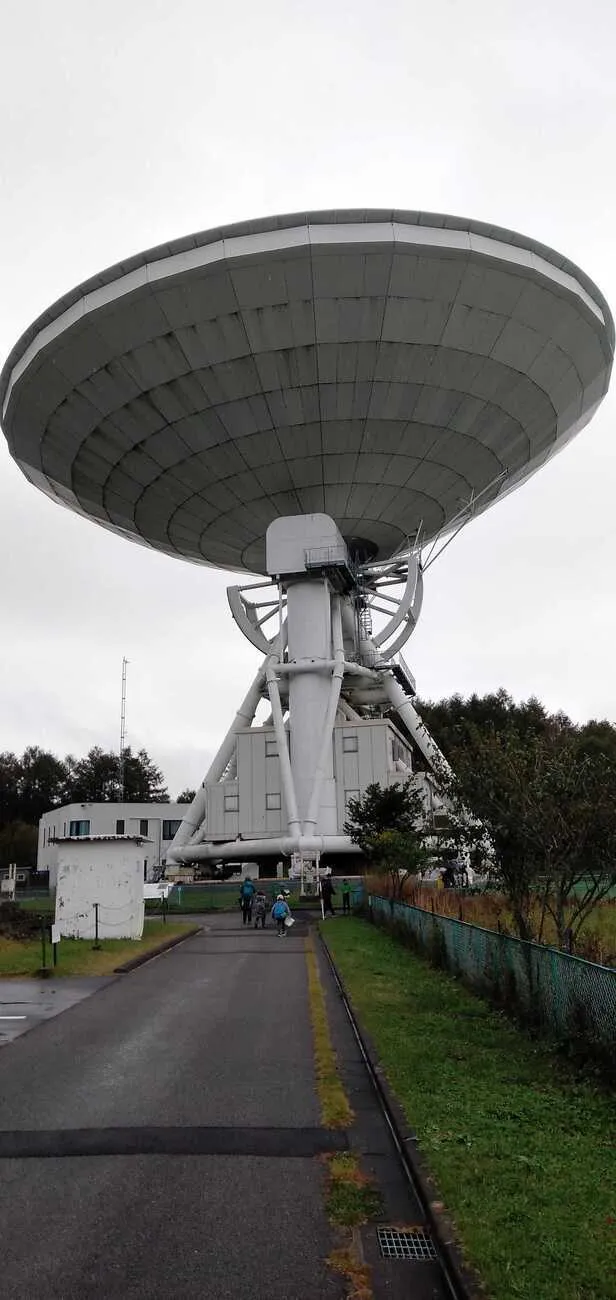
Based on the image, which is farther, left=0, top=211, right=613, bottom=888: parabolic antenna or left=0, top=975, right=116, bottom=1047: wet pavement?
left=0, top=211, right=613, bottom=888: parabolic antenna

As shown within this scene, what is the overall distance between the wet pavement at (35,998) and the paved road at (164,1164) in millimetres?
549

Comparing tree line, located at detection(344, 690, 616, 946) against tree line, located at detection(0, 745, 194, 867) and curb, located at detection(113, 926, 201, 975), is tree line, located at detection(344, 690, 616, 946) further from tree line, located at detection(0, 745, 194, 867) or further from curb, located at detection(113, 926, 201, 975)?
tree line, located at detection(0, 745, 194, 867)

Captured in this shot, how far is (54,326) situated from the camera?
27828mm

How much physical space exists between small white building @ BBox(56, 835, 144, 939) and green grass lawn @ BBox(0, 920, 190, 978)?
1.31 ft

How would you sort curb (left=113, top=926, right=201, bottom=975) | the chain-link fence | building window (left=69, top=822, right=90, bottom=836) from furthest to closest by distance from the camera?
building window (left=69, top=822, right=90, bottom=836) < curb (left=113, top=926, right=201, bottom=975) < the chain-link fence

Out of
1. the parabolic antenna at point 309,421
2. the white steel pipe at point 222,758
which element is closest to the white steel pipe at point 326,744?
the parabolic antenna at point 309,421

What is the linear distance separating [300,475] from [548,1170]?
30.4m

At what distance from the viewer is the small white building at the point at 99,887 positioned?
21.6m

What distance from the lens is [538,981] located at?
10.1 m

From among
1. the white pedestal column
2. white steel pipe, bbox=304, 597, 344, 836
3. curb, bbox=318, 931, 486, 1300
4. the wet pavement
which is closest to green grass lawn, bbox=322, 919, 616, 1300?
curb, bbox=318, 931, 486, 1300

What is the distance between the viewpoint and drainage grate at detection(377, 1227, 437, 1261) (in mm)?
4742

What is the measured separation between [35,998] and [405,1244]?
10.3m

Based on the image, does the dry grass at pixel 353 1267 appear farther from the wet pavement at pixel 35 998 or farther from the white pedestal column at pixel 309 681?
the white pedestal column at pixel 309 681

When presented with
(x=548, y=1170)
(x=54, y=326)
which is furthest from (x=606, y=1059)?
(x=54, y=326)
